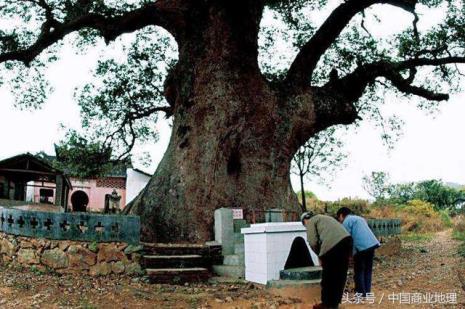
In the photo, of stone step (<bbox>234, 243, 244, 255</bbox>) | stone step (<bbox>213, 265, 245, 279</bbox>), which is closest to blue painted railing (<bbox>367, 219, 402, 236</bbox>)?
stone step (<bbox>234, 243, 244, 255</bbox>)

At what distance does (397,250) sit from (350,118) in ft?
12.6

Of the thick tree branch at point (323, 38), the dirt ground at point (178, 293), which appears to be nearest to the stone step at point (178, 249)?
the dirt ground at point (178, 293)

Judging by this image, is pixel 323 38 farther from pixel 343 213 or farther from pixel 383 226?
pixel 343 213

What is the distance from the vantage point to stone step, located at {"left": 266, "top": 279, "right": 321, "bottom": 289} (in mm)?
6445

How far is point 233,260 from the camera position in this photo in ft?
28.1

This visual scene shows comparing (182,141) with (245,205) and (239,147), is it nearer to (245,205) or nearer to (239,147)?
(239,147)

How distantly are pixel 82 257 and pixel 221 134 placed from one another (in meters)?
4.65

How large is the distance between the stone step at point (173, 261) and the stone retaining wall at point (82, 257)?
0.63 ft

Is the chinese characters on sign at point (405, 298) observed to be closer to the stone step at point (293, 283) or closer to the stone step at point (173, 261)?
the stone step at point (293, 283)

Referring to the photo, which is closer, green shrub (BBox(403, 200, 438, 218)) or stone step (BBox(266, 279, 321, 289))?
stone step (BBox(266, 279, 321, 289))

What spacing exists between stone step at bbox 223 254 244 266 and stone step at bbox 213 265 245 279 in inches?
4.0

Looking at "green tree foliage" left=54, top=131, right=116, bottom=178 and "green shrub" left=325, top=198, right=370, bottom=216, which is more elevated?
"green tree foliage" left=54, top=131, right=116, bottom=178

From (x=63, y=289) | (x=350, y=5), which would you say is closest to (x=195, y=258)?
A: (x=63, y=289)

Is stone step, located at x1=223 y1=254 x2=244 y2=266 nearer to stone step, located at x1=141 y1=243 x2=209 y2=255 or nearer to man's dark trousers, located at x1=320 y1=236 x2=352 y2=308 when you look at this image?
stone step, located at x1=141 y1=243 x2=209 y2=255
